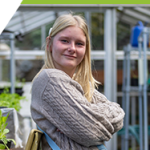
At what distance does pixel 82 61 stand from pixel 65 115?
1.16 feet

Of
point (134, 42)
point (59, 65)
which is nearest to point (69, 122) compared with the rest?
point (59, 65)

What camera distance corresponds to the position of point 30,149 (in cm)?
99

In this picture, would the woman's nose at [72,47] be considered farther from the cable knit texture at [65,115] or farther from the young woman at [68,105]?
the cable knit texture at [65,115]

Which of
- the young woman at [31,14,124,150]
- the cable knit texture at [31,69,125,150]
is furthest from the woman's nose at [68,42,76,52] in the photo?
the cable knit texture at [31,69,125,150]

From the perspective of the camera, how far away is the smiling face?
1.09 m

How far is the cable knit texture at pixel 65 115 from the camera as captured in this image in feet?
3.17

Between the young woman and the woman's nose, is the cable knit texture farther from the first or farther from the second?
the woman's nose

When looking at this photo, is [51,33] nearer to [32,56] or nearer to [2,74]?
[32,56]

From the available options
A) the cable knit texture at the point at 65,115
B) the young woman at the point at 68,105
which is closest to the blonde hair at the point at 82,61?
the young woman at the point at 68,105

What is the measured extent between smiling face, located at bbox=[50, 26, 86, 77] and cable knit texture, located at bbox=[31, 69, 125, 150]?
88 mm

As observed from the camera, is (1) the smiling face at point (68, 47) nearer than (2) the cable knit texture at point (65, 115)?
No

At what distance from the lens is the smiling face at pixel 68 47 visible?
3.58 ft

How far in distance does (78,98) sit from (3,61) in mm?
5031

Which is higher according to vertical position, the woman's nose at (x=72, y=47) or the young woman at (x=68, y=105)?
the woman's nose at (x=72, y=47)
